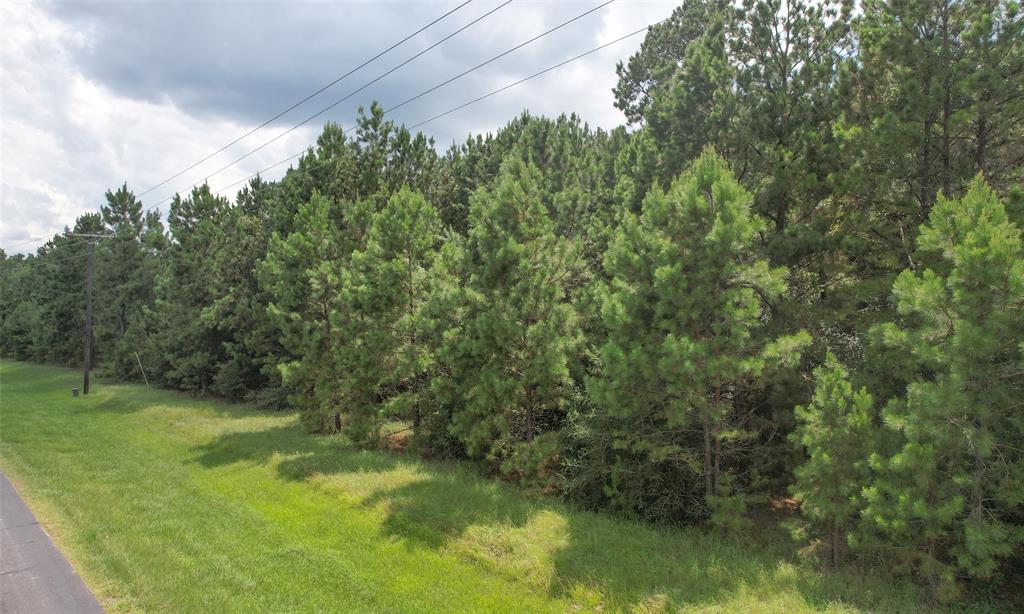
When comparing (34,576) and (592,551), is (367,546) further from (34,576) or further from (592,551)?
(34,576)

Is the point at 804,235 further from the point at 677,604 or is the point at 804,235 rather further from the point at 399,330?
the point at 399,330

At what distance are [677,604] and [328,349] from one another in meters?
14.3

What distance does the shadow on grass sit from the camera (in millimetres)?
7559

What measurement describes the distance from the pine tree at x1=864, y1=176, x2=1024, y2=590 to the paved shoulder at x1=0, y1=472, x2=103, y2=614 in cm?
1080

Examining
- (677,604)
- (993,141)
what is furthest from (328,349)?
(993,141)

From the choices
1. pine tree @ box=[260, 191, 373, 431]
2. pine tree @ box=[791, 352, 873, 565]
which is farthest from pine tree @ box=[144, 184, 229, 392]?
pine tree @ box=[791, 352, 873, 565]

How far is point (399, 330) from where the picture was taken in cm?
1589

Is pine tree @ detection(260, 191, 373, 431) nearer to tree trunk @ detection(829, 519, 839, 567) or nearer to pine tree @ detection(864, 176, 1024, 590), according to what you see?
tree trunk @ detection(829, 519, 839, 567)

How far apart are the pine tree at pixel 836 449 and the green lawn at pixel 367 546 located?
106 centimetres

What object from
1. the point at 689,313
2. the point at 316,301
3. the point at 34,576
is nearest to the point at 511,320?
the point at 689,313

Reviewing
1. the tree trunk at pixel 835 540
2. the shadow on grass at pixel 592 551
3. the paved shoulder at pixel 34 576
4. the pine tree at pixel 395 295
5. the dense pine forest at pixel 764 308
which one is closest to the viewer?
the dense pine forest at pixel 764 308

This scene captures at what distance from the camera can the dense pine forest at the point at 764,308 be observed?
702 centimetres

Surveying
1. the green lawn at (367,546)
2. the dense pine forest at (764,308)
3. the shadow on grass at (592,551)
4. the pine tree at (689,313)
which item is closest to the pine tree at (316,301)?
the dense pine forest at (764,308)

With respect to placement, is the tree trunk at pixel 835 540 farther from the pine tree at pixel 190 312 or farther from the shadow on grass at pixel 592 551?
the pine tree at pixel 190 312
